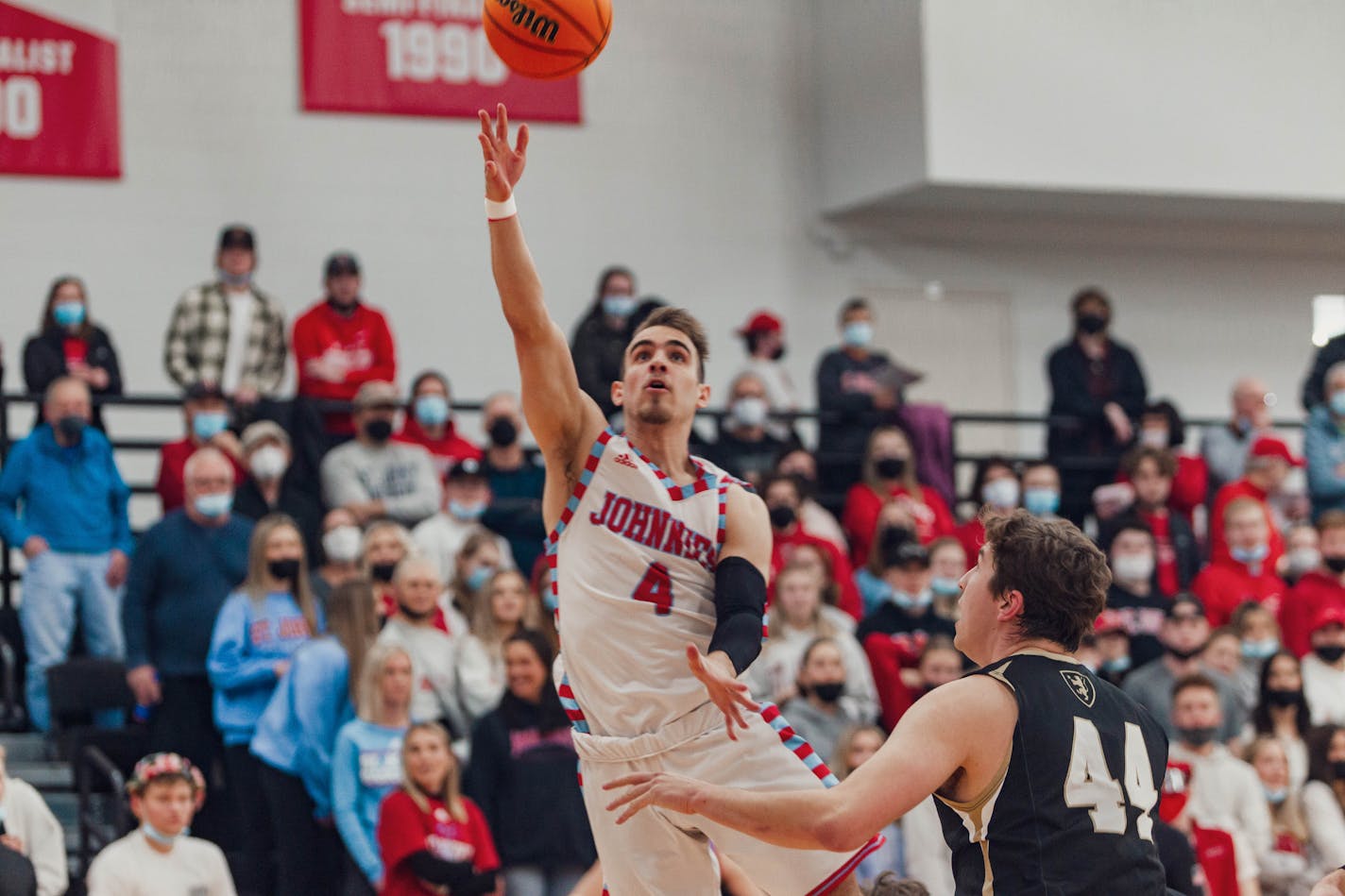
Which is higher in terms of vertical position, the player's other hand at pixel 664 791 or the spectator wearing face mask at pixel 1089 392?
the spectator wearing face mask at pixel 1089 392

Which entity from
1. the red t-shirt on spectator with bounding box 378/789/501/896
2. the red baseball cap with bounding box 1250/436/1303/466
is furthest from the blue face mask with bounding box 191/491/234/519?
the red baseball cap with bounding box 1250/436/1303/466

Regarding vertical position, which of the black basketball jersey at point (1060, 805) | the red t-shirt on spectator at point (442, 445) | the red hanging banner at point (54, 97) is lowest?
the black basketball jersey at point (1060, 805)

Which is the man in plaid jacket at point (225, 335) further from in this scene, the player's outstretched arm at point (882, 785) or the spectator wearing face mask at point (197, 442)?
the player's outstretched arm at point (882, 785)

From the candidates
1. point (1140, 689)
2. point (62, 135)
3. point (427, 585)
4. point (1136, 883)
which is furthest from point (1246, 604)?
point (62, 135)

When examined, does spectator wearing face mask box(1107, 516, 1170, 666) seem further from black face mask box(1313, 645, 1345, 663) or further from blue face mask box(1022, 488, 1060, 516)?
black face mask box(1313, 645, 1345, 663)

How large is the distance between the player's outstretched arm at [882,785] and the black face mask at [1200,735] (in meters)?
6.68

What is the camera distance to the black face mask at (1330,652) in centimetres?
1156

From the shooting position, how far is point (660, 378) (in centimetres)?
574

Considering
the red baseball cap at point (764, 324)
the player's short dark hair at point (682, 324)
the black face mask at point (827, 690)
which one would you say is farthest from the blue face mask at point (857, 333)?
the player's short dark hair at point (682, 324)

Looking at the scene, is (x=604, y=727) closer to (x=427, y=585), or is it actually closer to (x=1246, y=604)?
(x=427, y=585)

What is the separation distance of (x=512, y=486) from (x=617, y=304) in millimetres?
1688

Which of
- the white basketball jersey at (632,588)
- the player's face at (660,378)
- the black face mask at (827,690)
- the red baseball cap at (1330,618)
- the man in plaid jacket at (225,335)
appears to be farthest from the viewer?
the man in plaid jacket at (225,335)

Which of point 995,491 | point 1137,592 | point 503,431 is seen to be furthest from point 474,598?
point 1137,592

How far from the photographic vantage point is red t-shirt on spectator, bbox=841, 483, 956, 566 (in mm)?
12391
